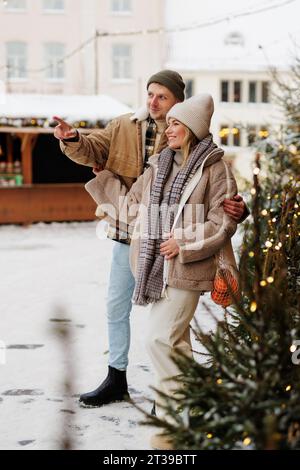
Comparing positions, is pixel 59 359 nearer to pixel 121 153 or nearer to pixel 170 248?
pixel 121 153

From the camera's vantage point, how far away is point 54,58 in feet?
113

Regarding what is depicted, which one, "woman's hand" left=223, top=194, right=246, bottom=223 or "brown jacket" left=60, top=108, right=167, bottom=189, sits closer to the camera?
"woman's hand" left=223, top=194, right=246, bottom=223

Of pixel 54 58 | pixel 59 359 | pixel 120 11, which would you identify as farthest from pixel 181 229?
pixel 120 11

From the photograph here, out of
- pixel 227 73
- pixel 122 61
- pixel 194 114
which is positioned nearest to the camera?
pixel 194 114

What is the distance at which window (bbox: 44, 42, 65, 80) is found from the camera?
113 ft

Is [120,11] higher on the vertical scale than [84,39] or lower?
higher

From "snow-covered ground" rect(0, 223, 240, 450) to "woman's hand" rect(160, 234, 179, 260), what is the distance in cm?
102

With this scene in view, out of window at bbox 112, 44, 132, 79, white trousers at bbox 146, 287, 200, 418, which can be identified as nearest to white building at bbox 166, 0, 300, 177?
window at bbox 112, 44, 132, 79

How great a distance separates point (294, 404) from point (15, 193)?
15.1 meters

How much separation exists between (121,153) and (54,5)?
104ft

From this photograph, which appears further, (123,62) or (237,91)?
(237,91)

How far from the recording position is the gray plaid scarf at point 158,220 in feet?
12.4

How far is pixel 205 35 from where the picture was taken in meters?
43.0

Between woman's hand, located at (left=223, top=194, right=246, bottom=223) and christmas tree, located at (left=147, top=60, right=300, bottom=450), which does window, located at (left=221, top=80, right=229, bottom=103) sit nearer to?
woman's hand, located at (left=223, top=194, right=246, bottom=223)
